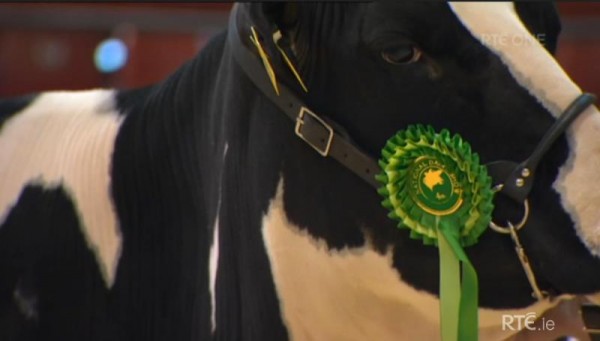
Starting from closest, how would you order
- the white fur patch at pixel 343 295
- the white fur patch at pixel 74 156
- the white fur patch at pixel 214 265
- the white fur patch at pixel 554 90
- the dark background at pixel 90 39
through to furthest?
the white fur patch at pixel 554 90
the white fur patch at pixel 343 295
the white fur patch at pixel 214 265
the white fur patch at pixel 74 156
the dark background at pixel 90 39

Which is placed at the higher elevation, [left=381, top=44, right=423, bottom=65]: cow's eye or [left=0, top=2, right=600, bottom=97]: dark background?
[left=381, top=44, right=423, bottom=65]: cow's eye

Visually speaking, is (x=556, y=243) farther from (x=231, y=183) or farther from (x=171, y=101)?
(x=171, y=101)

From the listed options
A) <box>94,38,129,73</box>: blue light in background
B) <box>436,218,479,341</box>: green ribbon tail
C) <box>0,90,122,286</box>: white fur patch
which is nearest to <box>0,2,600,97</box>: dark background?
<box>94,38,129,73</box>: blue light in background

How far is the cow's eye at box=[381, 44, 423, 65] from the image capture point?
50.4 inches

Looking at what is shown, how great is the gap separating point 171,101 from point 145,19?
283cm

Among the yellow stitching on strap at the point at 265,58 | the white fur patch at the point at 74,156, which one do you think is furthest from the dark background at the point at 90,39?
the yellow stitching on strap at the point at 265,58

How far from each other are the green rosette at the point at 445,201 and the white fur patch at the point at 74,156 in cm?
46

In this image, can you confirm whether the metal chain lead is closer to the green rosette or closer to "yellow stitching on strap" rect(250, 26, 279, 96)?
the green rosette

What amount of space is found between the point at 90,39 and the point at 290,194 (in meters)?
3.26

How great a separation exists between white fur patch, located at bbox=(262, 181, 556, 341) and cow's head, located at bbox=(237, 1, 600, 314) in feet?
0.05

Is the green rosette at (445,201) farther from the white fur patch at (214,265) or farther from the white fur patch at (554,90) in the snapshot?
the white fur patch at (214,265)

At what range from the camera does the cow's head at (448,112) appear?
4.00 ft

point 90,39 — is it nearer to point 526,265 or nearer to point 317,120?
point 317,120

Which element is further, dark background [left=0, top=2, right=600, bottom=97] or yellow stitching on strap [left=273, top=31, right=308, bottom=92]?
dark background [left=0, top=2, right=600, bottom=97]
